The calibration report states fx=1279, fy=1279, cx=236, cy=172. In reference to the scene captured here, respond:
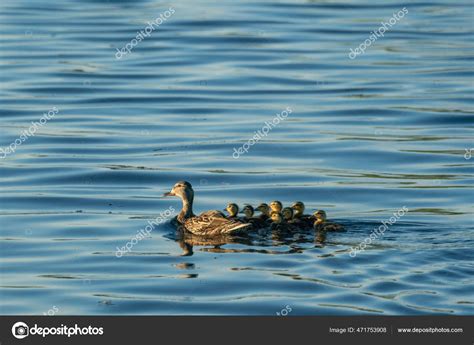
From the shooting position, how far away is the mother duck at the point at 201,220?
17953 mm

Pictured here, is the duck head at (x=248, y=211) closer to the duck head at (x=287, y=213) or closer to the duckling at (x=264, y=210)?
the duckling at (x=264, y=210)

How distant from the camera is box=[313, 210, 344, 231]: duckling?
58.7 feet

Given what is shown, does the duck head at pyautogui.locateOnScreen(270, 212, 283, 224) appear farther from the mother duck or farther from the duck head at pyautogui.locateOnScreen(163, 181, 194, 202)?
the duck head at pyautogui.locateOnScreen(163, 181, 194, 202)

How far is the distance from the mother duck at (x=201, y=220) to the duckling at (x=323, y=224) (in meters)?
0.97

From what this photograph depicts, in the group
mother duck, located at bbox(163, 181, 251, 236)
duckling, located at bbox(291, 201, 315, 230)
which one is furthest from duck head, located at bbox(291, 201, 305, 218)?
mother duck, located at bbox(163, 181, 251, 236)

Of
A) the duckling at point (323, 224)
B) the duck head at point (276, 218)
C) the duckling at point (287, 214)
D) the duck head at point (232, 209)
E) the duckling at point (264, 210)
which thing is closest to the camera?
the duckling at point (323, 224)

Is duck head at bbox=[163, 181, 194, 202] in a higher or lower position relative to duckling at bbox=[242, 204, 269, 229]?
higher

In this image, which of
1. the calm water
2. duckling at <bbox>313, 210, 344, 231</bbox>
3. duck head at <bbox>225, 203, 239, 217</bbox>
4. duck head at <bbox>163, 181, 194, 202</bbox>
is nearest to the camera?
the calm water

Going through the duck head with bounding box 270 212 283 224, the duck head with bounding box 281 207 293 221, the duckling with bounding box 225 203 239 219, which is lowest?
the duck head with bounding box 270 212 283 224

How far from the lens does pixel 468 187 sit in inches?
861

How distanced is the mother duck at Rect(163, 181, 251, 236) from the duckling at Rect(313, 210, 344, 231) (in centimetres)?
97

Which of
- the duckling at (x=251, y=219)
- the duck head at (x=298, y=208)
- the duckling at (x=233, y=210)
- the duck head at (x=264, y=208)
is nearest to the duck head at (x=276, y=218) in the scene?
the duckling at (x=251, y=219)

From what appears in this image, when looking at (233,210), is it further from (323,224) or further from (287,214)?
(323,224)

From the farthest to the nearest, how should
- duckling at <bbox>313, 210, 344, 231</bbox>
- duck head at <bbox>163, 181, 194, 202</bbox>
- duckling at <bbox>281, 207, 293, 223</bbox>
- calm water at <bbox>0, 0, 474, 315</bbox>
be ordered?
duck head at <bbox>163, 181, 194, 202</bbox> → duckling at <bbox>281, 207, 293, 223</bbox> → duckling at <bbox>313, 210, 344, 231</bbox> → calm water at <bbox>0, 0, 474, 315</bbox>
